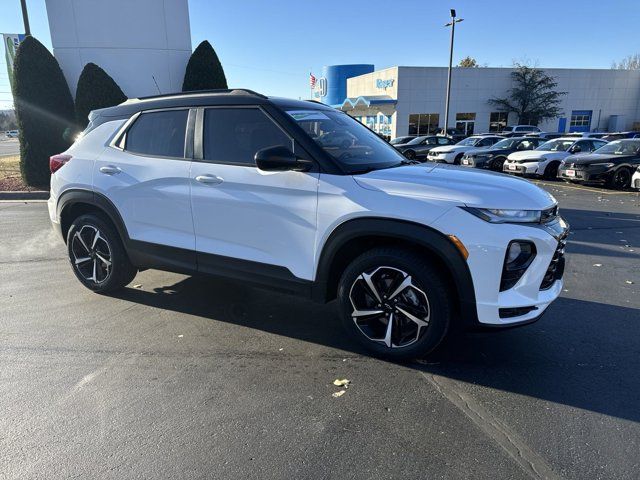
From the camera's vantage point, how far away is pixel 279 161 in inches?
124

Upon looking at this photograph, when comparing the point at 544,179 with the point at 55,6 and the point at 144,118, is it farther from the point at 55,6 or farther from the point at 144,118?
the point at 55,6

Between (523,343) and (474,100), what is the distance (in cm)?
4184

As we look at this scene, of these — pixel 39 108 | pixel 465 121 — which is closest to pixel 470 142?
pixel 39 108

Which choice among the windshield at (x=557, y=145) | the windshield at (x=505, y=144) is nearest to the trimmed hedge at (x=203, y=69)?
the windshield at (x=505, y=144)

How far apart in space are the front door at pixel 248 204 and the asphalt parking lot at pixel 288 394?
68 centimetres

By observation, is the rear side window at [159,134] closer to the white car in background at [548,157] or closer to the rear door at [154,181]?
the rear door at [154,181]

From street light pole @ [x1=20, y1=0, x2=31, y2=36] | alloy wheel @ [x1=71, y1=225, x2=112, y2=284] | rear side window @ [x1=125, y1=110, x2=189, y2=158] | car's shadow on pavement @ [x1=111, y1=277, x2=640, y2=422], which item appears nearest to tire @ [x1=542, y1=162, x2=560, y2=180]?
car's shadow on pavement @ [x1=111, y1=277, x2=640, y2=422]

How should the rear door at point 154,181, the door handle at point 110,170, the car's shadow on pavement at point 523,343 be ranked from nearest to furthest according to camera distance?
the car's shadow on pavement at point 523,343 → the rear door at point 154,181 → the door handle at point 110,170

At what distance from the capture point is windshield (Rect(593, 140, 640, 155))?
13.2 metres

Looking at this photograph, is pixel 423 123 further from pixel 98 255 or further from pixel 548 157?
pixel 98 255

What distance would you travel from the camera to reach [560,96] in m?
43.2

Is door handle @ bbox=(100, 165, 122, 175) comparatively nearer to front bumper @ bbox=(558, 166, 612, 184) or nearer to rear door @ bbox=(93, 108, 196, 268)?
rear door @ bbox=(93, 108, 196, 268)

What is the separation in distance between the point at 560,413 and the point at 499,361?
2.14 ft

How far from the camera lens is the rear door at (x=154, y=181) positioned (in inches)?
152
